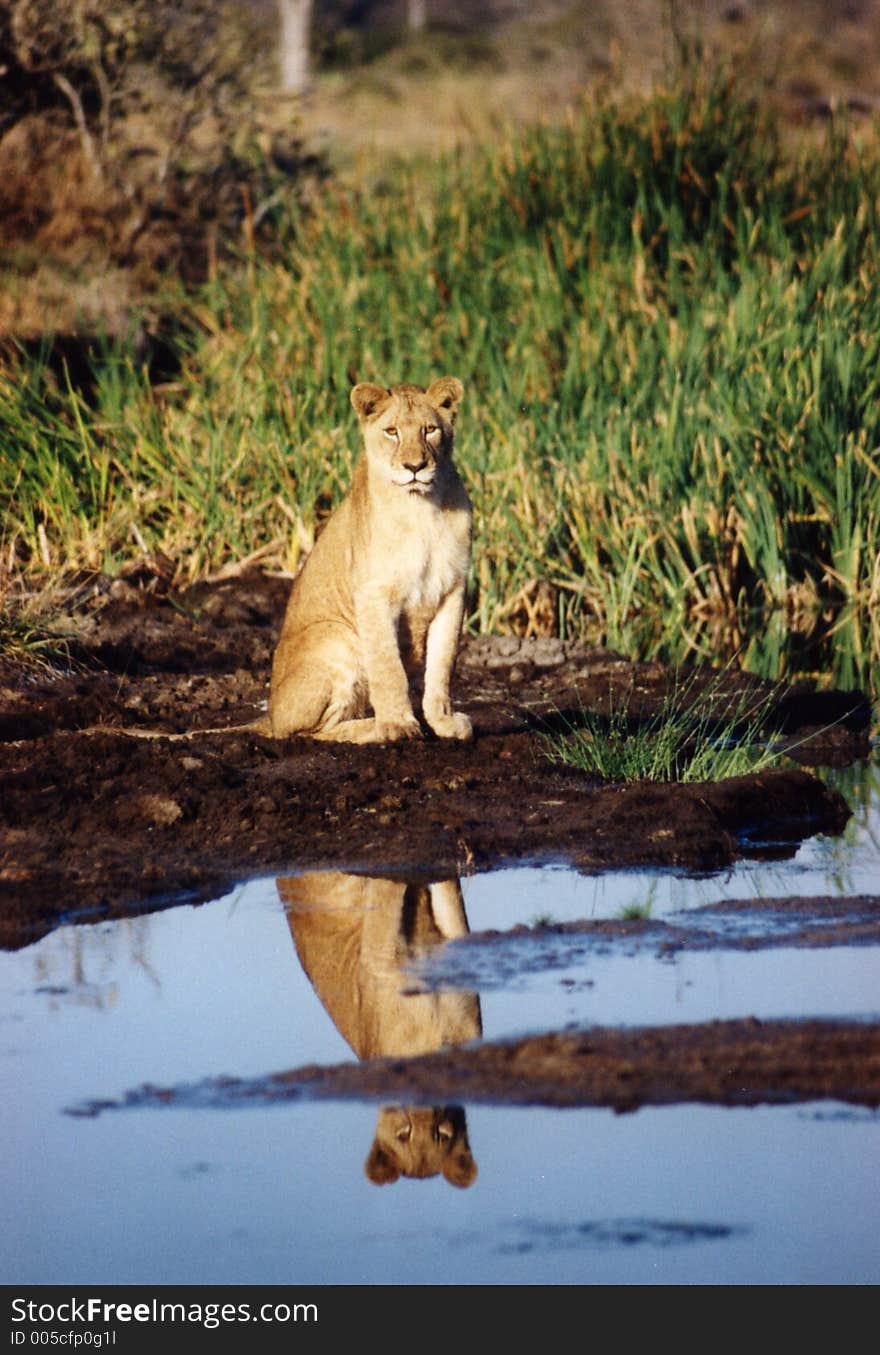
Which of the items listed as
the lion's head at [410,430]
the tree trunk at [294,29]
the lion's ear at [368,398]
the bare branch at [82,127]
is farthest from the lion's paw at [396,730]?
the tree trunk at [294,29]

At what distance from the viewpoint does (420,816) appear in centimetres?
646

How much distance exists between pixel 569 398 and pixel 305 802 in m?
5.33

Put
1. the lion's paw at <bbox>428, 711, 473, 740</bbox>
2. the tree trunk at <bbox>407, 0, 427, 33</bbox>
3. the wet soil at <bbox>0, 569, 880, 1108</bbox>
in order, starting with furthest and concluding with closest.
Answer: the tree trunk at <bbox>407, 0, 427, 33</bbox> < the lion's paw at <bbox>428, 711, 473, 740</bbox> < the wet soil at <bbox>0, 569, 880, 1108</bbox>

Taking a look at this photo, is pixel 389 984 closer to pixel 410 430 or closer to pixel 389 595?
pixel 389 595

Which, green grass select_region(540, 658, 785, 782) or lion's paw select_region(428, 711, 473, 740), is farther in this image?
lion's paw select_region(428, 711, 473, 740)

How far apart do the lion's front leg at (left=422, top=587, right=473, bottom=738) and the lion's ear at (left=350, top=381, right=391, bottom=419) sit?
2.53ft

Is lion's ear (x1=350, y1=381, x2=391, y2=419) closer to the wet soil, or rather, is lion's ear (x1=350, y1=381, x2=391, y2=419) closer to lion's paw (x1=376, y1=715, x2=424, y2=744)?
lion's paw (x1=376, y1=715, x2=424, y2=744)

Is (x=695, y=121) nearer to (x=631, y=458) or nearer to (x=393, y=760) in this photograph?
(x=631, y=458)

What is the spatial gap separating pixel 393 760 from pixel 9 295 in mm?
7314

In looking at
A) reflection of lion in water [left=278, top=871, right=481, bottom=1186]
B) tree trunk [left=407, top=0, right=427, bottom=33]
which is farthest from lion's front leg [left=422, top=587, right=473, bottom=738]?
tree trunk [left=407, top=0, right=427, bottom=33]

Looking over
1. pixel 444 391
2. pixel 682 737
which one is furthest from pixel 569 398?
pixel 444 391

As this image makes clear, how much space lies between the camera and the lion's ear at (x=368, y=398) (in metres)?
7.29

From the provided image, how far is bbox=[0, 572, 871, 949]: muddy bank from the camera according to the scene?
19.5ft

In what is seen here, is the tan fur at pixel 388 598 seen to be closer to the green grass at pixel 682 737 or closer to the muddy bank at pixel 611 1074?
the green grass at pixel 682 737
